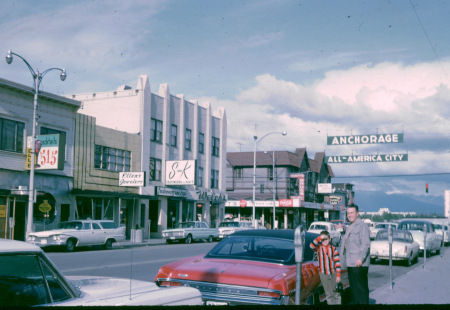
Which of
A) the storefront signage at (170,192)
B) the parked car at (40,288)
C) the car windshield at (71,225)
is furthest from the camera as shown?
the storefront signage at (170,192)

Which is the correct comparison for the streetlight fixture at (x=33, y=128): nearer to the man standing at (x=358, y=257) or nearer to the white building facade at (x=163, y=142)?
the white building facade at (x=163, y=142)

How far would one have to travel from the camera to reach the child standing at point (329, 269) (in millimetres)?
8391

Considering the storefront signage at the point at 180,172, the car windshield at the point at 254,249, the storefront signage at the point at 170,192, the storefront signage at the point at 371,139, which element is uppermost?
the storefront signage at the point at 371,139

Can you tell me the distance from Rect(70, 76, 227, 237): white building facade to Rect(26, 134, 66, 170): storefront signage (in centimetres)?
795

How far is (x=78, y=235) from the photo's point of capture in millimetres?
25750

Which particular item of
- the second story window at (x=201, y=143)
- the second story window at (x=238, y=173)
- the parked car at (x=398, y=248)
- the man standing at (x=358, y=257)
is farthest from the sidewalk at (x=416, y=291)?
the second story window at (x=238, y=173)

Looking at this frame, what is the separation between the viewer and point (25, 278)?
4.29m

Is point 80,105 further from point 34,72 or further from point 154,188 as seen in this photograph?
point 154,188

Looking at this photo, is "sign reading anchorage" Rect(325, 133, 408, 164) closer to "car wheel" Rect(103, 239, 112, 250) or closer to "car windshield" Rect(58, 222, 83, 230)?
"car wheel" Rect(103, 239, 112, 250)

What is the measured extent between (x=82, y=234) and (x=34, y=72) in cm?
854

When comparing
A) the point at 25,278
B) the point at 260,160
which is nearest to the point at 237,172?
the point at 260,160

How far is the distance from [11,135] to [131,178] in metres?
9.41

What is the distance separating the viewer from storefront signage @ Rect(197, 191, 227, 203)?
45.8 metres

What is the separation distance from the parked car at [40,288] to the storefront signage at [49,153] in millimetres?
24433
